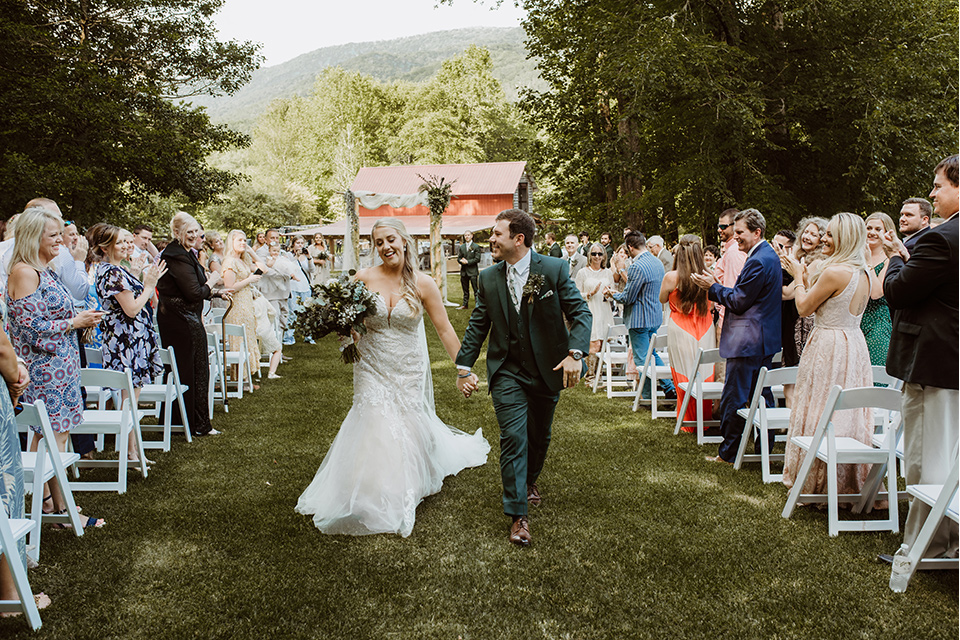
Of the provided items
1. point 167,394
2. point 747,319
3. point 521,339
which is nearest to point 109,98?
point 167,394

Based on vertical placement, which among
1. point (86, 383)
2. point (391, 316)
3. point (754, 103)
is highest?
point (754, 103)

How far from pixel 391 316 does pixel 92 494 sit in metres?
2.71

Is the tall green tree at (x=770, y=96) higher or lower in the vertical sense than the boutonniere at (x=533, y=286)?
higher

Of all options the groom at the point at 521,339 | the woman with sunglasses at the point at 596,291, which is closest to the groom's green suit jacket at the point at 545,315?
the groom at the point at 521,339

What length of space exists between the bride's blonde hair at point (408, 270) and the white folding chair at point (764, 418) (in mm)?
2645

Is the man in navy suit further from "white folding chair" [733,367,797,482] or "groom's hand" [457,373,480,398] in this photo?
"groom's hand" [457,373,480,398]

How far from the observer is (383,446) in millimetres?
4758

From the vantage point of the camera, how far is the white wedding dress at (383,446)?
461 cm

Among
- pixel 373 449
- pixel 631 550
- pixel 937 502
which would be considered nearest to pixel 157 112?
pixel 373 449

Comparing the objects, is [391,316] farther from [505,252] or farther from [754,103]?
[754,103]

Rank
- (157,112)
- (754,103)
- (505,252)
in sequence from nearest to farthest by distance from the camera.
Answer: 1. (505,252)
2. (754,103)
3. (157,112)

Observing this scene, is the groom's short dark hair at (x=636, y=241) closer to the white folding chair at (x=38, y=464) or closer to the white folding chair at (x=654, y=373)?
the white folding chair at (x=654, y=373)

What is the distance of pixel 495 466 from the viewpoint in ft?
19.7

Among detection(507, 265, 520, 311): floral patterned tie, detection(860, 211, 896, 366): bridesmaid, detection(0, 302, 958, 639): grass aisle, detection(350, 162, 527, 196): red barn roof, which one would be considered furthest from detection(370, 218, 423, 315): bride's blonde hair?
detection(350, 162, 527, 196): red barn roof
